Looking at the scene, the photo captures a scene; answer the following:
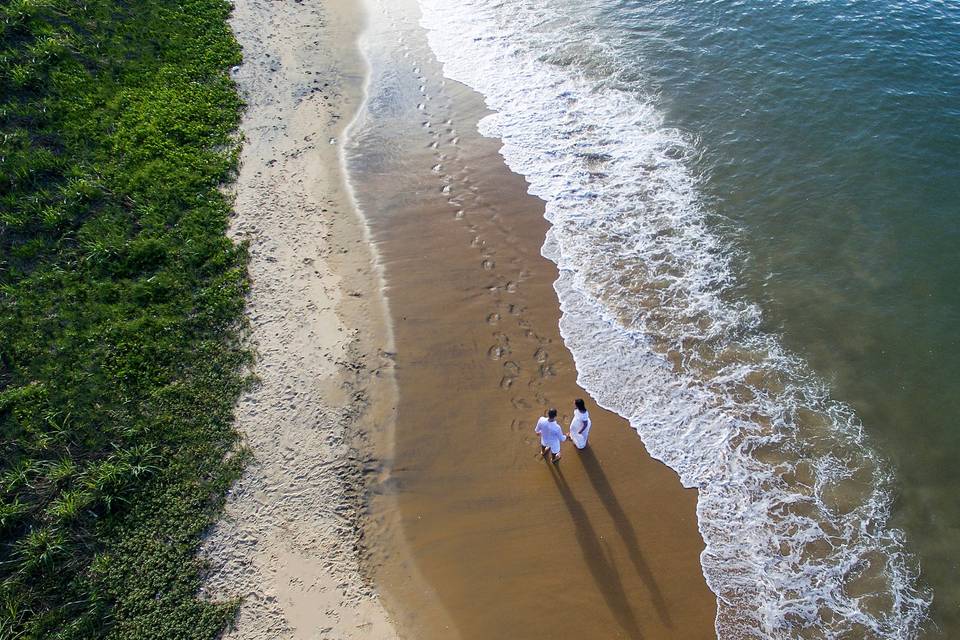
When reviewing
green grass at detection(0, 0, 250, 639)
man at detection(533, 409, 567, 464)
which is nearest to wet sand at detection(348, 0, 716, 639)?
man at detection(533, 409, 567, 464)

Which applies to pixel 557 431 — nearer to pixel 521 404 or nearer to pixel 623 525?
pixel 521 404

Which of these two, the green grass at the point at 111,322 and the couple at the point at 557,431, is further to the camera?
the couple at the point at 557,431

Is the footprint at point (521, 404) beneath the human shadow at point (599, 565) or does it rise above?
above

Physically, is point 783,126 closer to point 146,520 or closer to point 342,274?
point 342,274

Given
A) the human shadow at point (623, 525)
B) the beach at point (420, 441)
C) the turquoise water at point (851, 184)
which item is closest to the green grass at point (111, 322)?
the beach at point (420, 441)

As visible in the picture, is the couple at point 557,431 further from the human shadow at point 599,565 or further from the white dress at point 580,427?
the human shadow at point 599,565
